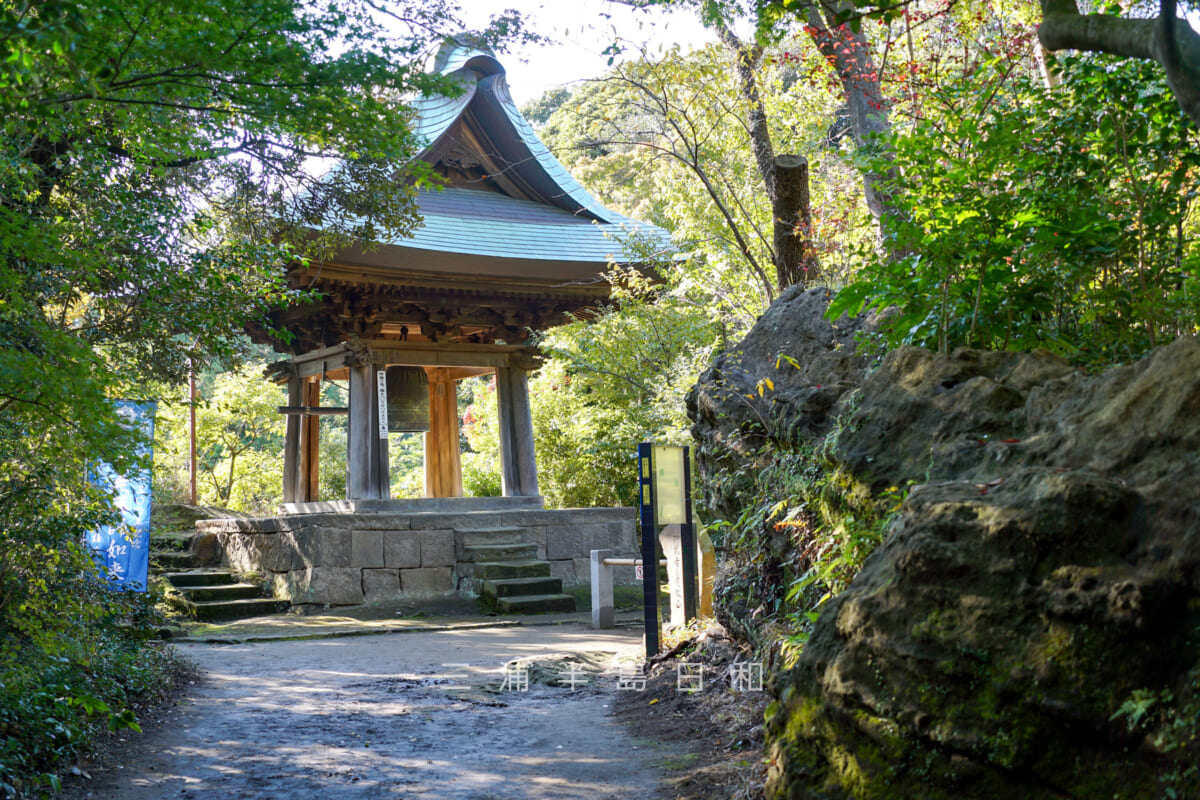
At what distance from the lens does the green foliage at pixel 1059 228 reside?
3.38 metres

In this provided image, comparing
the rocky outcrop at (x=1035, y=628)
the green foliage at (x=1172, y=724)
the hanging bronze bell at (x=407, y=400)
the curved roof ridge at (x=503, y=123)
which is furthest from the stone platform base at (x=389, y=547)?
the green foliage at (x=1172, y=724)

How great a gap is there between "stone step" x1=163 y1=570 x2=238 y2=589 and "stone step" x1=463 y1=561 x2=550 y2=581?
9.43 ft

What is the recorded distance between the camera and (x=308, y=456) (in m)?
12.9

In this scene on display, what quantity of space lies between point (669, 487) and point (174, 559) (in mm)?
8084

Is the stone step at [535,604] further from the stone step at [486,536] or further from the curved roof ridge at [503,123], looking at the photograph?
the curved roof ridge at [503,123]

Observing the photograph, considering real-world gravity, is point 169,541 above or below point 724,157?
below

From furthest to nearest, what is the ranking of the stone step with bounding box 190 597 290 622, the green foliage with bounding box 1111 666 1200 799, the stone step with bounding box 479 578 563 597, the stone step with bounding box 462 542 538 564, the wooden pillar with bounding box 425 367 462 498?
the wooden pillar with bounding box 425 367 462 498, the stone step with bounding box 462 542 538 564, the stone step with bounding box 479 578 563 597, the stone step with bounding box 190 597 290 622, the green foliage with bounding box 1111 666 1200 799

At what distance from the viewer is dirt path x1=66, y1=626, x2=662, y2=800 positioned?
3.64 meters

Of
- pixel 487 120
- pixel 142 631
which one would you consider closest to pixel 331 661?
pixel 142 631

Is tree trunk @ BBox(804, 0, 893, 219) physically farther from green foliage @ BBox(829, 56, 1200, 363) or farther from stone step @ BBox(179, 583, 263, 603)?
stone step @ BBox(179, 583, 263, 603)

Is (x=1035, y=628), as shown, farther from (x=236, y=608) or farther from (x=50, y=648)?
(x=236, y=608)

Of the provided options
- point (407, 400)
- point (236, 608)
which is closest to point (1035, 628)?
point (236, 608)

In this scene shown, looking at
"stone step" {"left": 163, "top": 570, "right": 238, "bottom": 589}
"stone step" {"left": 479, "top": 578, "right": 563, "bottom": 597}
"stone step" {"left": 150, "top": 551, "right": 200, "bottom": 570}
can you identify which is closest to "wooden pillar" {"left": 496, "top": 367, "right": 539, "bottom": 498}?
"stone step" {"left": 479, "top": 578, "right": 563, "bottom": 597}

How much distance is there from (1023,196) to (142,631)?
5773mm
